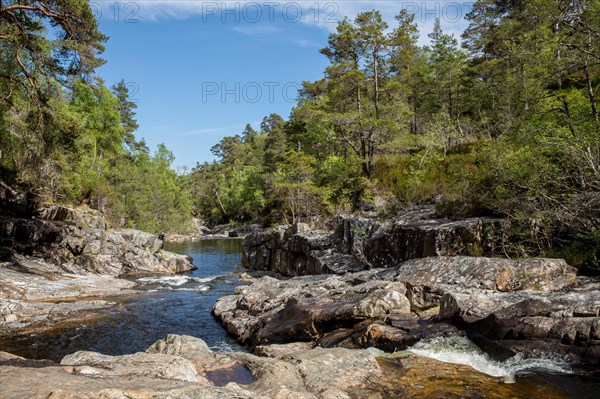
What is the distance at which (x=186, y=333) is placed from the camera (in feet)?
46.6

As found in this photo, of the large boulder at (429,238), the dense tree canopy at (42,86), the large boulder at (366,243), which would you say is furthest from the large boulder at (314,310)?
the dense tree canopy at (42,86)

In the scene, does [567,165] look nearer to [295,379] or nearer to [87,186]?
[295,379]

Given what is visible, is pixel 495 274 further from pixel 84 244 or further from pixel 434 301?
pixel 84 244

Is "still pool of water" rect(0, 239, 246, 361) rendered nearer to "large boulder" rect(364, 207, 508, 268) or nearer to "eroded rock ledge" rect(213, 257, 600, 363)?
"eroded rock ledge" rect(213, 257, 600, 363)

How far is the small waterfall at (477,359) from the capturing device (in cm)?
687

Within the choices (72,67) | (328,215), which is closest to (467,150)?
(328,215)

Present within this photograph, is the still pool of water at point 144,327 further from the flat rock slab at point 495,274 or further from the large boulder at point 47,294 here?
the flat rock slab at point 495,274

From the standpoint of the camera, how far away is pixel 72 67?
16906 mm

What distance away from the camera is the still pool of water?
40.0 feet

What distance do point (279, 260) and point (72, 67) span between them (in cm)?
1664

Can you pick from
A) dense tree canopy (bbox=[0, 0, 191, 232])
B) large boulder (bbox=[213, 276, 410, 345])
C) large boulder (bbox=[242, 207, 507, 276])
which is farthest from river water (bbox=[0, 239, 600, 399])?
dense tree canopy (bbox=[0, 0, 191, 232])

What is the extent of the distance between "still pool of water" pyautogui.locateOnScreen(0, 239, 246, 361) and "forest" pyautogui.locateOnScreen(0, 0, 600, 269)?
9344 mm

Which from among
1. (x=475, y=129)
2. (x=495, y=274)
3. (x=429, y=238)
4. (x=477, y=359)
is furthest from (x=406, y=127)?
(x=477, y=359)

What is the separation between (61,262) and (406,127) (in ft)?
92.2
